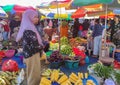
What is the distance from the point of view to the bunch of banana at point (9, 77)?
481cm

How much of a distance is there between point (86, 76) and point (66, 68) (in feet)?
9.35

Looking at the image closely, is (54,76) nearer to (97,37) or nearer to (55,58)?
(55,58)

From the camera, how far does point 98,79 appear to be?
4.96 metres

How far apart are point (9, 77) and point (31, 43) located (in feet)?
2.93

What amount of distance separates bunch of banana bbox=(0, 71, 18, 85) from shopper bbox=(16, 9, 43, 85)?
0.33 meters

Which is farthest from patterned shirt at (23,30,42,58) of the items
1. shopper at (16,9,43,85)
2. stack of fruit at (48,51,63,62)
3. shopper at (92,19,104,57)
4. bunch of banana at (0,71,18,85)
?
shopper at (92,19,104,57)

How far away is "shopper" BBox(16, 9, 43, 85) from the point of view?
15.8ft

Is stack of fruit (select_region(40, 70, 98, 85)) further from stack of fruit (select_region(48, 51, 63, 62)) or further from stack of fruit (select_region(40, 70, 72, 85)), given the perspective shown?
stack of fruit (select_region(48, 51, 63, 62))

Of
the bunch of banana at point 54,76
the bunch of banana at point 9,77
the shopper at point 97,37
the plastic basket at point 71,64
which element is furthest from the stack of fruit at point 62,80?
the shopper at point 97,37

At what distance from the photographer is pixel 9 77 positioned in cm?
495

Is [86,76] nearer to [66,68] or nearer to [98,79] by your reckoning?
[98,79]

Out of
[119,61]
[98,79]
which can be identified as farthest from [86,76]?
[119,61]

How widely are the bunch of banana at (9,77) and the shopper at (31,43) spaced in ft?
1.08

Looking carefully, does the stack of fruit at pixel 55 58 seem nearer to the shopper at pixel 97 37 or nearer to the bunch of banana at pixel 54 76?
the shopper at pixel 97 37
